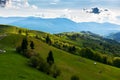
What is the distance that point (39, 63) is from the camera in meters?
132

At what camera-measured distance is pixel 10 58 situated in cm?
13975

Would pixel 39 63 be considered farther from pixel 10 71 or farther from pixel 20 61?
pixel 10 71

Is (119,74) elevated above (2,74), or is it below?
below

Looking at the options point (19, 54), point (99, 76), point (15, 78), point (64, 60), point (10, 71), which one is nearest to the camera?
point (15, 78)

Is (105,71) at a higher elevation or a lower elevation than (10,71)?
lower

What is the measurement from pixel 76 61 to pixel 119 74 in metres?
30.3

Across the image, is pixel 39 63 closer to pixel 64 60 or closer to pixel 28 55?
pixel 28 55

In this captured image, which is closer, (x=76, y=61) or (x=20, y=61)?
(x=20, y=61)

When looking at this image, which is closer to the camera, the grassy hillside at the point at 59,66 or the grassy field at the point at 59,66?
the grassy field at the point at 59,66

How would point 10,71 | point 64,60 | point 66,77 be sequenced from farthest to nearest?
1. point 64,60
2. point 66,77
3. point 10,71

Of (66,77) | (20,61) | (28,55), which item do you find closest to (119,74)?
(66,77)

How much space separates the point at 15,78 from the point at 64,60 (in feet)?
315

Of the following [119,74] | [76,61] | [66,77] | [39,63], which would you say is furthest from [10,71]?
[119,74]

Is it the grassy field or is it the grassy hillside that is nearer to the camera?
the grassy field
